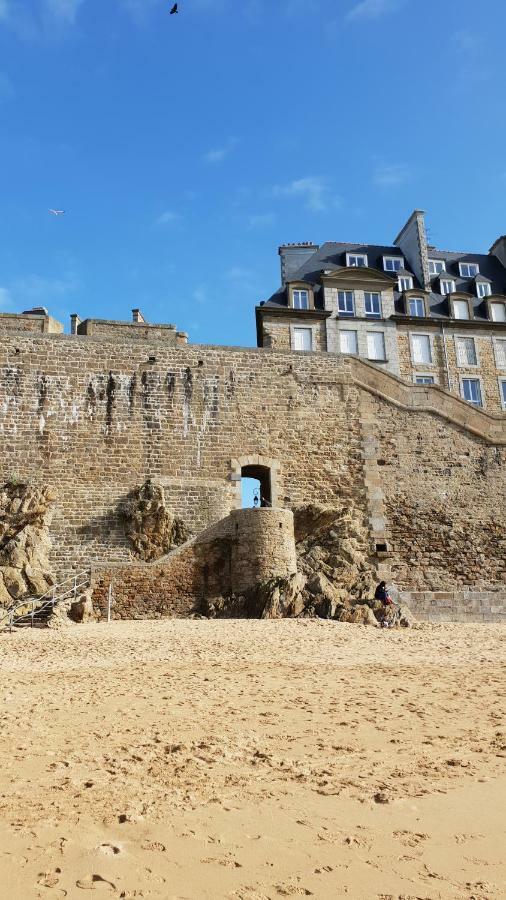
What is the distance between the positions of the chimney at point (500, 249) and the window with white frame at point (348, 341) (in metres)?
10.8

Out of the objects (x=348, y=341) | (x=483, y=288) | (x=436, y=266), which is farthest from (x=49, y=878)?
(x=436, y=266)

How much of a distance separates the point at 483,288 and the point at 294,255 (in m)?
8.97

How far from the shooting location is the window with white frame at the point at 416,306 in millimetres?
31148

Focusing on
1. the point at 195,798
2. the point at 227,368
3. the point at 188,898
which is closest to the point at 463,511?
the point at 227,368

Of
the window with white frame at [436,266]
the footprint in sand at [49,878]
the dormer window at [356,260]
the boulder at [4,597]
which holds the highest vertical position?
the window with white frame at [436,266]

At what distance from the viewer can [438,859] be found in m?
4.06

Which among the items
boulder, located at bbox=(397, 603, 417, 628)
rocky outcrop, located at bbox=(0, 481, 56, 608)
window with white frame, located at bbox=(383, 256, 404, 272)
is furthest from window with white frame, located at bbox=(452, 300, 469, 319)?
rocky outcrop, located at bbox=(0, 481, 56, 608)

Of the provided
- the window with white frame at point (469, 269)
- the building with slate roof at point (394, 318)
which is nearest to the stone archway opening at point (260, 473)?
the building with slate roof at point (394, 318)

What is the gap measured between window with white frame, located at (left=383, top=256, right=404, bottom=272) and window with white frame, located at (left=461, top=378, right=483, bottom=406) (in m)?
6.64

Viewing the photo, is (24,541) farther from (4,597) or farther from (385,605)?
(385,605)

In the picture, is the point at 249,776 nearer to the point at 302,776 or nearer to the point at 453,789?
the point at 302,776

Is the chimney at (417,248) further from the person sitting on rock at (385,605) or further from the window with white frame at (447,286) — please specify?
the person sitting on rock at (385,605)

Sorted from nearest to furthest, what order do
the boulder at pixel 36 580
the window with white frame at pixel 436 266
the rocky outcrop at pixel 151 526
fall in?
the boulder at pixel 36 580 < the rocky outcrop at pixel 151 526 < the window with white frame at pixel 436 266

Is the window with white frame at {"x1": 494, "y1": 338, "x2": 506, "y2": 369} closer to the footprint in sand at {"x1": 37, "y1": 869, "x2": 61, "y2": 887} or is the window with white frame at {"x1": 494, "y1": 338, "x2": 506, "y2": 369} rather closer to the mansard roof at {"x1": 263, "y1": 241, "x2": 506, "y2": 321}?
the mansard roof at {"x1": 263, "y1": 241, "x2": 506, "y2": 321}
